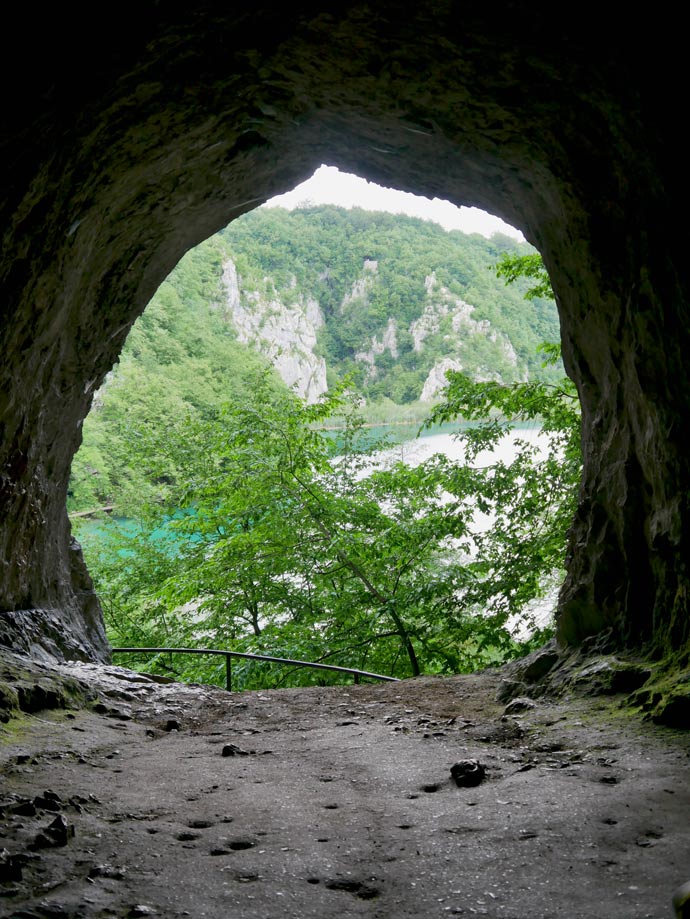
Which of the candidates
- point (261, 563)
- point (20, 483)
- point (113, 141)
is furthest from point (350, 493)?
point (113, 141)

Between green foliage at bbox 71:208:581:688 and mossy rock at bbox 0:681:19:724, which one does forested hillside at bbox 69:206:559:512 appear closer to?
green foliage at bbox 71:208:581:688

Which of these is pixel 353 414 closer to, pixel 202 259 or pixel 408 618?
pixel 408 618

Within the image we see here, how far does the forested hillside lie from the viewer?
879 inches

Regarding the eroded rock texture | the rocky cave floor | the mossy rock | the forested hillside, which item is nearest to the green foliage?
the forested hillside

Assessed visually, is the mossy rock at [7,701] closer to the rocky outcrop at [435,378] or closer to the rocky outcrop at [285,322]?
the rocky outcrop at [435,378]

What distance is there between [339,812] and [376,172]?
261 inches

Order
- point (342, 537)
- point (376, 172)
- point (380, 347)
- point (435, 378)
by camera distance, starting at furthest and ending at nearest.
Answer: point (380, 347)
point (435, 378)
point (342, 537)
point (376, 172)

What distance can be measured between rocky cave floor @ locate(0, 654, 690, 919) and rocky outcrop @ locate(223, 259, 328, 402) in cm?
4518

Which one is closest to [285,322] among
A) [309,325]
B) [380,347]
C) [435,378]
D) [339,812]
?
[309,325]

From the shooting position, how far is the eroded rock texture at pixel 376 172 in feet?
14.5

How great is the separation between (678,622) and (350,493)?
26.3 ft

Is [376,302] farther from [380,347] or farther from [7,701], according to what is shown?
[7,701]

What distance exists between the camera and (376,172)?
809cm

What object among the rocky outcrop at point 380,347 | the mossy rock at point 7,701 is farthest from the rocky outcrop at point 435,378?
the mossy rock at point 7,701
